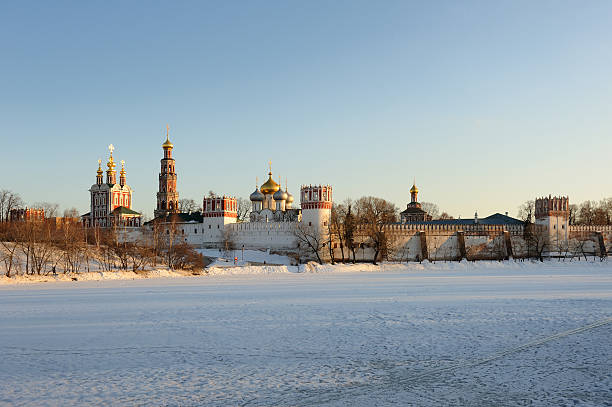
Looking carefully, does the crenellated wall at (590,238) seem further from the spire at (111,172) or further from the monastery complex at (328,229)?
the spire at (111,172)

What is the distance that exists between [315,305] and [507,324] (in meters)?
5.74

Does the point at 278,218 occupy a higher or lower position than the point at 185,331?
higher

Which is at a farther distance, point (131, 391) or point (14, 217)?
point (14, 217)

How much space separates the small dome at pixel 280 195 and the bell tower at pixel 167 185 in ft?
60.0

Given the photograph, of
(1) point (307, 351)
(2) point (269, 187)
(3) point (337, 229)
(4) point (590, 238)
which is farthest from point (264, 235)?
(1) point (307, 351)

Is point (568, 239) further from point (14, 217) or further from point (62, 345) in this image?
point (14, 217)

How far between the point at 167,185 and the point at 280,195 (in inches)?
782

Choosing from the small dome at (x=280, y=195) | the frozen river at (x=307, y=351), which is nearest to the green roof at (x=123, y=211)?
the small dome at (x=280, y=195)

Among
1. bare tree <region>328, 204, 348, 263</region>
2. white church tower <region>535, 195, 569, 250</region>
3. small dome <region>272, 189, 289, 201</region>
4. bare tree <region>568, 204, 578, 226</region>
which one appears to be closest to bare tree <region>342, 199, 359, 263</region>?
bare tree <region>328, 204, 348, 263</region>

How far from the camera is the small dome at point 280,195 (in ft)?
189

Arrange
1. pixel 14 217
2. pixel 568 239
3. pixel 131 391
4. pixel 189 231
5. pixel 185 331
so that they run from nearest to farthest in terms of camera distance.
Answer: pixel 131 391 < pixel 185 331 < pixel 568 239 < pixel 189 231 < pixel 14 217

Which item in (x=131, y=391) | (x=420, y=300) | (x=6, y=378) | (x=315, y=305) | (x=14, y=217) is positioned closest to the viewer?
(x=131, y=391)

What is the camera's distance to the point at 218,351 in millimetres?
10297

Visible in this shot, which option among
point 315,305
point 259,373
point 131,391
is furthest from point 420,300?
point 131,391
